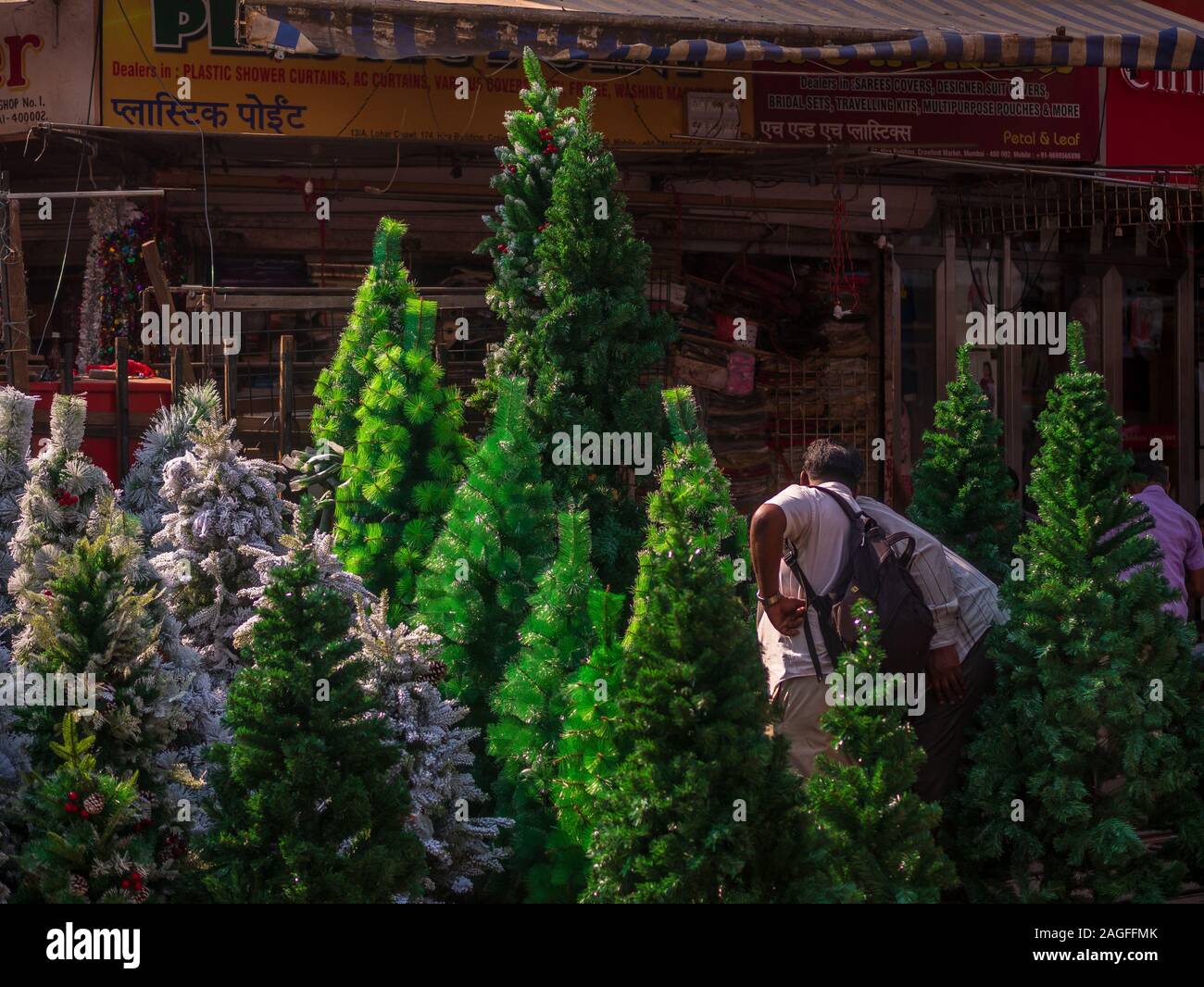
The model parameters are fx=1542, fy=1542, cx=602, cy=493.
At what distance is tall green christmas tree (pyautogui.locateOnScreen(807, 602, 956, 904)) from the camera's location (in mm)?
3951

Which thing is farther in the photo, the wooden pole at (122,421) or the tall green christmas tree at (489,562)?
the wooden pole at (122,421)

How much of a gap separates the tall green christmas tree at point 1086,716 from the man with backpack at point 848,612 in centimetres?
18

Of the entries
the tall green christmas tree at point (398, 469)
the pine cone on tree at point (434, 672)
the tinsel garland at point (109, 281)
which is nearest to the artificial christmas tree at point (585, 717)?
the pine cone on tree at point (434, 672)

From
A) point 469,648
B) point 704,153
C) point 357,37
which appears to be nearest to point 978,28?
point 704,153

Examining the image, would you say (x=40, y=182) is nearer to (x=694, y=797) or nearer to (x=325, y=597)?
(x=325, y=597)

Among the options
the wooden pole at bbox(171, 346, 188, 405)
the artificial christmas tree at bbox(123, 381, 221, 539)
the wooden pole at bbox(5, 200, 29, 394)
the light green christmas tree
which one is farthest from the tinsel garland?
the light green christmas tree

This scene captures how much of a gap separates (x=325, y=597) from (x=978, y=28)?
603cm

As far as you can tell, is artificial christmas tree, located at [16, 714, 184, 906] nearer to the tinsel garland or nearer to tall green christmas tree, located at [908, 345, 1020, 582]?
tall green christmas tree, located at [908, 345, 1020, 582]

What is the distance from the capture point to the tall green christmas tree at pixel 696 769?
357cm

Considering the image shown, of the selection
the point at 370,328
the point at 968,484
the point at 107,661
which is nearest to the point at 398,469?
the point at 370,328

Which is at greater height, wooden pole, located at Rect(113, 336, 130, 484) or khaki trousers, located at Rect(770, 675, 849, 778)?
wooden pole, located at Rect(113, 336, 130, 484)

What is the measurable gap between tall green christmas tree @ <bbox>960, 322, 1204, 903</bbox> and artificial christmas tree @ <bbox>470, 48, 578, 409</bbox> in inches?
76.9

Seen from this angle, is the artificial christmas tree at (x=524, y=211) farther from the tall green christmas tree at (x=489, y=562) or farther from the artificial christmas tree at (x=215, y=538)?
the artificial christmas tree at (x=215, y=538)
